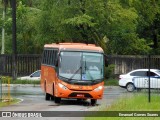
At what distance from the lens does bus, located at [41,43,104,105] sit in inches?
1018

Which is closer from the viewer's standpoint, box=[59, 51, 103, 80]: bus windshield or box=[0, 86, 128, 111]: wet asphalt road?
box=[0, 86, 128, 111]: wet asphalt road

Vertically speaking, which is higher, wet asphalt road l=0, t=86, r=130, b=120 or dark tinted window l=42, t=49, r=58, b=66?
dark tinted window l=42, t=49, r=58, b=66

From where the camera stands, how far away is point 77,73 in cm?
2609

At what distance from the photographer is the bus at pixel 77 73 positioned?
84.8ft

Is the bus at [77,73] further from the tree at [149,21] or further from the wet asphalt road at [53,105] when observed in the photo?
the tree at [149,21]

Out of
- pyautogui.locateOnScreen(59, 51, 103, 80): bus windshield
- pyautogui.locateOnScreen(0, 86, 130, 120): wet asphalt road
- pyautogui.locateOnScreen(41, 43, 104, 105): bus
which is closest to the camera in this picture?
pyautogui.locateOnScreen(0, 86, 130, 120): wet asphalt road

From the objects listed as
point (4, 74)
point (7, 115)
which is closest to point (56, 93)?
point (7, 115)

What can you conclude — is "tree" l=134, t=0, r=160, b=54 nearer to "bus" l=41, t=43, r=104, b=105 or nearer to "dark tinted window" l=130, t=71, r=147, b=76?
"dark tinted window" l=130, t=71, r=147, b=76

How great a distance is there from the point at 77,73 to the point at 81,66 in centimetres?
44

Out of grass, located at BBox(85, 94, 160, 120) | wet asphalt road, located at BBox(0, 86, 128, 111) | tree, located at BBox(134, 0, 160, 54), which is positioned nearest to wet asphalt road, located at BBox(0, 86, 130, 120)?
wet asphalt road, located at BBox(0, 86, 128, 111)

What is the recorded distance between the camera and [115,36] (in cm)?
4981

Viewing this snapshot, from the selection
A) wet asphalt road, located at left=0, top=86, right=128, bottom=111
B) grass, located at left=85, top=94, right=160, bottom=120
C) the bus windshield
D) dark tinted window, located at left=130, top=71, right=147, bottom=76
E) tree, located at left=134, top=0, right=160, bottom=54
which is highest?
tree, located at left=134, top=0, right=160, bottom=54

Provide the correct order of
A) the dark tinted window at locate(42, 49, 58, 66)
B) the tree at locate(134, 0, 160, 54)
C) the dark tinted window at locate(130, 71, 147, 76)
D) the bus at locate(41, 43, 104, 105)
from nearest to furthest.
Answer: the bus at locate(41, 43, 104, 105), the dark tinted window at locate(42, 49, 58, 66), the dark tinted window at locate(130, 71, 147, 76), the tree at locate(134, 0, 160, 54)

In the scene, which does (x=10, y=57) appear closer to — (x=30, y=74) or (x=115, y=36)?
(x=30, y=74)
